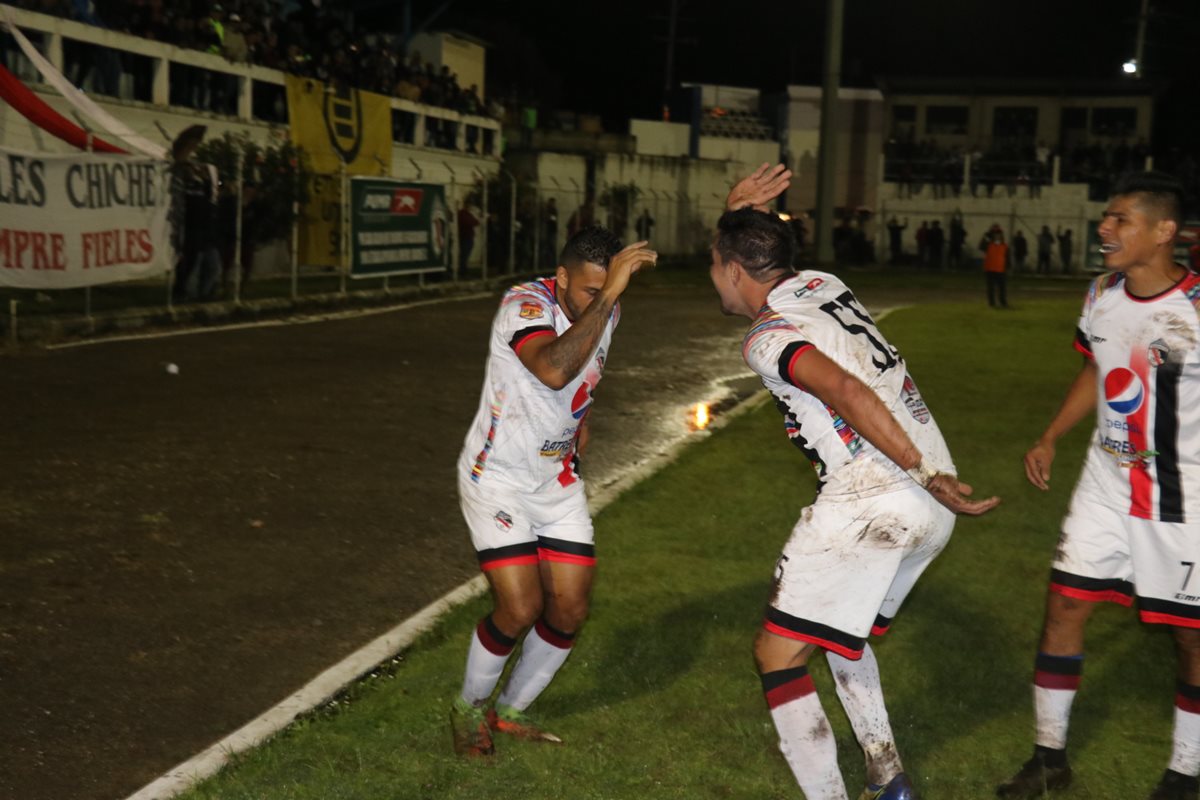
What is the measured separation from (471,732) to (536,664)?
0.38m

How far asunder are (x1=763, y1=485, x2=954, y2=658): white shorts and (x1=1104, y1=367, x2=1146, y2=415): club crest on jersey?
3.27 feet

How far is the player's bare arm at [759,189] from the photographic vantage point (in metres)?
4.70

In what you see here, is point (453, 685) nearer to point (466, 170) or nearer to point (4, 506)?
point (4, 506)

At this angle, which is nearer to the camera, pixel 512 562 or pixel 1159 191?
pixel 1159 191

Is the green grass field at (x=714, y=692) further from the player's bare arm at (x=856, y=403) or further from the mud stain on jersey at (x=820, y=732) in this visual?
the player's bare arm at (x=856, y=403)

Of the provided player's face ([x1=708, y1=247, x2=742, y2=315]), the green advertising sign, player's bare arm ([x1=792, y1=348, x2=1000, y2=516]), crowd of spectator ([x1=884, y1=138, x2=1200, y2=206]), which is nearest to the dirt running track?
player's face ([x1=708, y1=247, x2=742, y2=315])

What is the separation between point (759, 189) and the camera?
15.8 ft

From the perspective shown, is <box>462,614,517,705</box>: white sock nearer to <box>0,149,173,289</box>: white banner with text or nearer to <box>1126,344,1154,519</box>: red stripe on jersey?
<box>1126,344,1154,519</box>: red stripe on jersey

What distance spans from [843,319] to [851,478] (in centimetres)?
50

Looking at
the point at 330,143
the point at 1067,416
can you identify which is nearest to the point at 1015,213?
the point at 330,143

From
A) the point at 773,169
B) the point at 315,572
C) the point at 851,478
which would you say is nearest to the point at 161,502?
the point at 315,572

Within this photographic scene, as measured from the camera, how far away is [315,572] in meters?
7.04

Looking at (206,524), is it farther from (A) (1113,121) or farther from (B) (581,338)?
(A) (1113,121)

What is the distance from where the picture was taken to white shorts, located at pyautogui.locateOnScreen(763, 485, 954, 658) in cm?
399
